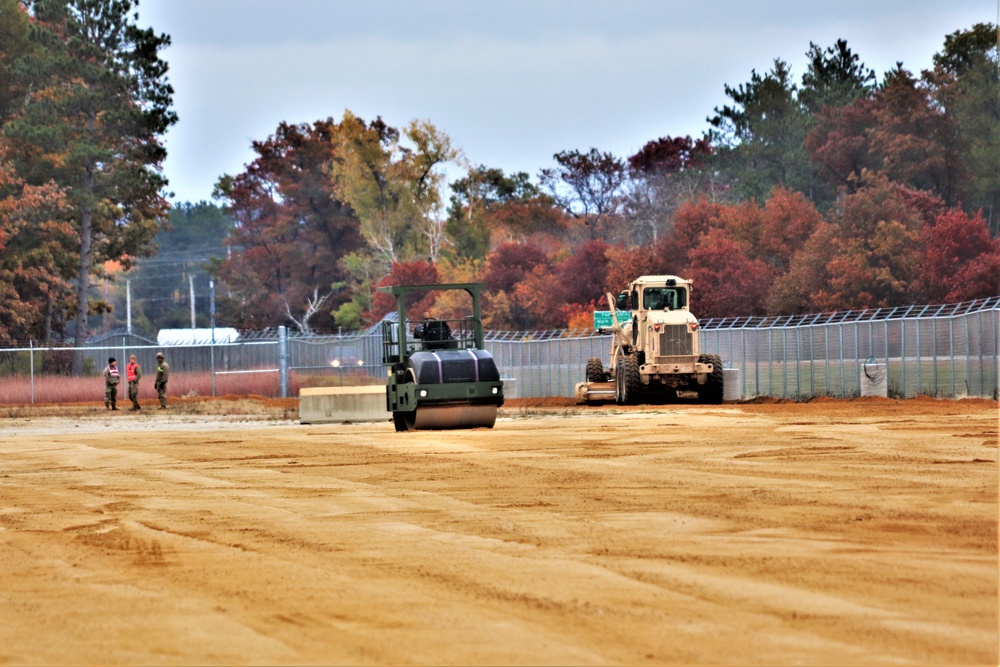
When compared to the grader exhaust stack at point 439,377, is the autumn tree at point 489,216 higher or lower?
higher

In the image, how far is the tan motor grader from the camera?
126ft

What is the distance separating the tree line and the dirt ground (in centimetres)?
3864

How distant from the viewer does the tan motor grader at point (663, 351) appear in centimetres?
3853

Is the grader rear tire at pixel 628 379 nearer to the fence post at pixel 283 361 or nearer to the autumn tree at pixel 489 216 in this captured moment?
the fence post at pixel 283 361

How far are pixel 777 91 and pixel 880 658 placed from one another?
8519 centimetres

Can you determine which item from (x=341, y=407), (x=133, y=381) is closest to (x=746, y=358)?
(x=341, y=407)

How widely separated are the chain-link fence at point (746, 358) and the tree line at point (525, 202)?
4.05 m

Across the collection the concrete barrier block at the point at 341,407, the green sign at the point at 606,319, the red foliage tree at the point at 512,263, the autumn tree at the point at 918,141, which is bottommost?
the concrete barrier block at the point at 341,407

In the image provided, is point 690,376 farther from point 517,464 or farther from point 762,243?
point 762,243

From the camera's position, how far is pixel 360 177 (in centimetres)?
9169

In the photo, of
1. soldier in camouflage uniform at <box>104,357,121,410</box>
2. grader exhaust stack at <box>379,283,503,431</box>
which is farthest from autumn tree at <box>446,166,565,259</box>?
grader exhaust stack at <box>379,283,503,431</box>

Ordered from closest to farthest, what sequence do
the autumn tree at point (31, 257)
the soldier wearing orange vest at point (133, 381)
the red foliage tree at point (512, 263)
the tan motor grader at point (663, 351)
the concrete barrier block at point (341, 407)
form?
the concrete barrier block at point (341, 407) < the tan motor grader at point (663, 351) < the soldier wearing orange vest at point (133, 381) < the autumn tree at point (31, 257) < the red foliage tree at point (512, 263)

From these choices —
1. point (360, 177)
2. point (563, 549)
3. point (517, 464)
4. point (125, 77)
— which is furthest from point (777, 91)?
point (563, 549)

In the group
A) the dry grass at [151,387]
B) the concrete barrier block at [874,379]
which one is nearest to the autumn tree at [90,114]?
the dry grass at [151,387]
